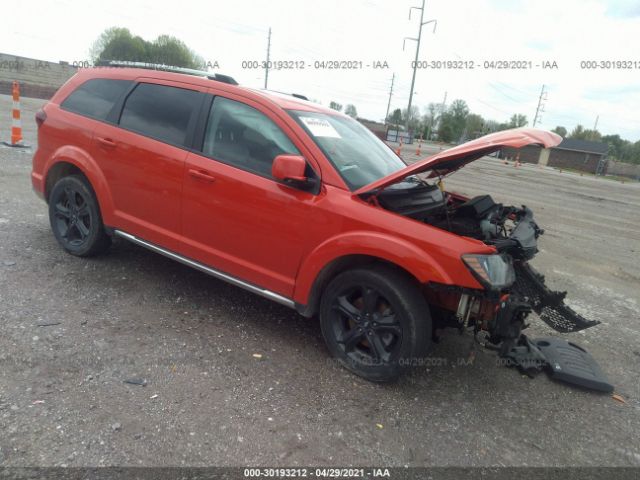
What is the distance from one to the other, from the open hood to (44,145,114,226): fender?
7.75ft

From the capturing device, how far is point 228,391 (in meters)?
2.85

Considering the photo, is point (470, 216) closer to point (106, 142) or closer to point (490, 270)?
point (490, 270)

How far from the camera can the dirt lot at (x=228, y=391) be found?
243 centimetres

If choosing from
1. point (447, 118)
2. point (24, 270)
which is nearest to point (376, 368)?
point (24, 270)

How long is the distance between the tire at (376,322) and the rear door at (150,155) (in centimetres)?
149

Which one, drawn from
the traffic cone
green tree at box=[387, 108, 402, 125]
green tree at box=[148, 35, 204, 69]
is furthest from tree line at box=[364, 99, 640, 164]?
the traffic cone

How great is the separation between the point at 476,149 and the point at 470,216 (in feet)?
3.01

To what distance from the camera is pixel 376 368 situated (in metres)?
3.09

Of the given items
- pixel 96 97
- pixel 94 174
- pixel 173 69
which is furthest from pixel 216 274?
pixel 96 97

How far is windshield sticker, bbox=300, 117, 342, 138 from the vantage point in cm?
345

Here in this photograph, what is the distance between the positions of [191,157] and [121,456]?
220 cm

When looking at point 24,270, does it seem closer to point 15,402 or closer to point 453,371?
point 15,402

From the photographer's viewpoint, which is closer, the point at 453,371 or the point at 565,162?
the point at 453,371

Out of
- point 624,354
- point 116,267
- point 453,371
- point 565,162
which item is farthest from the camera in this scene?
point 565,162
